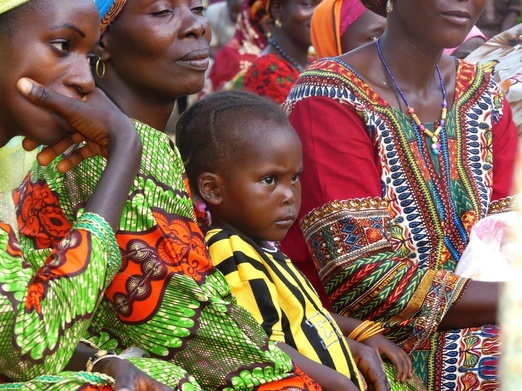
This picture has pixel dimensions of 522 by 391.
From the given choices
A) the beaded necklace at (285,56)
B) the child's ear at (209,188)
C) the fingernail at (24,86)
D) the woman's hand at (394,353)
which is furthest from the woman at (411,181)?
the beaded necklace at (285,56)

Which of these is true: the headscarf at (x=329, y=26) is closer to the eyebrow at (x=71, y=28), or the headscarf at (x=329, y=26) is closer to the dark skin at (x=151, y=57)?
the dark skin at (x=151, y=57)

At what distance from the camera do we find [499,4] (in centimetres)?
766

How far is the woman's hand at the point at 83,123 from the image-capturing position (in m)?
2.47

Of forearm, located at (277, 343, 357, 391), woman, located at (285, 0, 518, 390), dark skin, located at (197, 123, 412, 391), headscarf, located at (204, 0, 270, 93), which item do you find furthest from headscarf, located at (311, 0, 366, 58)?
forearm, located at (277, 343, 357, 391)

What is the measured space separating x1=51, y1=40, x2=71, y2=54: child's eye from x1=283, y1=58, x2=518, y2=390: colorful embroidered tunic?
126cm

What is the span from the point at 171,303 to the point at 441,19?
164 centimetres

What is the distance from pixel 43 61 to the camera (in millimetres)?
2498

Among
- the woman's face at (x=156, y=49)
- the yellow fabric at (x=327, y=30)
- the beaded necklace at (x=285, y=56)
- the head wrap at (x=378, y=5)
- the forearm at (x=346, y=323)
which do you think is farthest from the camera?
the beaded necklace at (x=285, y=56)

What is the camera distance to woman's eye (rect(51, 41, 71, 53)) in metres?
2.53

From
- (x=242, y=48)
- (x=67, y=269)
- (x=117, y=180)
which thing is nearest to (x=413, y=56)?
(x=117, y=180)

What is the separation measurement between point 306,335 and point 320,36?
9.02 ft

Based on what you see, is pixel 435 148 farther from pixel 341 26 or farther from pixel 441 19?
pixel 341 26

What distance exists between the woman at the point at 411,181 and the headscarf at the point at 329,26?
4.66ft

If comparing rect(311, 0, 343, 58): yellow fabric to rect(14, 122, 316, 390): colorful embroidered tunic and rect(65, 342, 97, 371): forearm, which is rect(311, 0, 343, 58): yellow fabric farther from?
rect(65, 342, 97, 371): forearm
